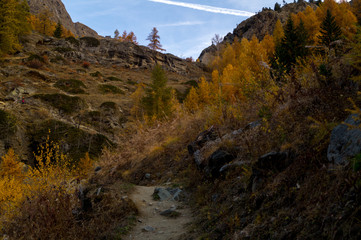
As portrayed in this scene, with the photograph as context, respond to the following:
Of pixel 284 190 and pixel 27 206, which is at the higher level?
pixel 284 190

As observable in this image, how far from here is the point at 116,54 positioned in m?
64.9

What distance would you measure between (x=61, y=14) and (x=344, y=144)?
654ft

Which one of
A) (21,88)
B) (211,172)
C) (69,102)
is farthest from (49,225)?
(21,88)

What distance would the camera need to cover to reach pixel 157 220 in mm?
5289

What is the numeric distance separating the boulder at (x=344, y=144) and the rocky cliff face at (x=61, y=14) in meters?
169

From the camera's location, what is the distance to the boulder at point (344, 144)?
2.33 metres

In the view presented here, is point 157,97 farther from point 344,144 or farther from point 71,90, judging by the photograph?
point 344,144

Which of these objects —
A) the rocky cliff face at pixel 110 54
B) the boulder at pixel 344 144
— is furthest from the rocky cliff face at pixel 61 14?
the boulder at pixel 344 144

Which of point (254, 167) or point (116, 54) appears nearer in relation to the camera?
point (254, 167)

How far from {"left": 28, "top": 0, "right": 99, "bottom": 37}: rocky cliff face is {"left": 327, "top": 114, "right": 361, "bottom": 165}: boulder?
16861 centimetres

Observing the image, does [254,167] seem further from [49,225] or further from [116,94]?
[116,94]

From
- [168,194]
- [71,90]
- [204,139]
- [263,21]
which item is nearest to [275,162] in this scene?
[168,194]

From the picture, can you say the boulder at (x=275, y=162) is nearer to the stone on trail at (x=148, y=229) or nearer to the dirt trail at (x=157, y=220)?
the dirt trail at (x=157, y=220)

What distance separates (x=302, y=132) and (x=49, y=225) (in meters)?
5.37
